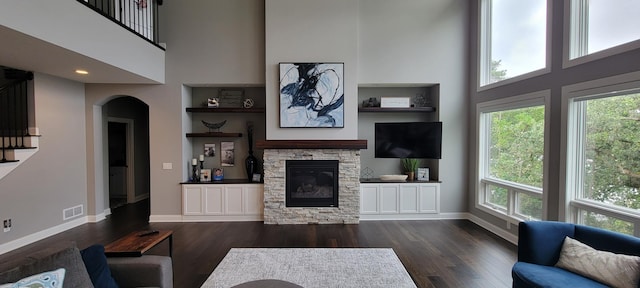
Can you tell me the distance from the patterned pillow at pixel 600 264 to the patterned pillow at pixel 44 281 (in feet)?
11.9

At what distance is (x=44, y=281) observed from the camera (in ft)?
4.78

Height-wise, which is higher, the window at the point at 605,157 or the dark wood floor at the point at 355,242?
the window at the point at 605,157

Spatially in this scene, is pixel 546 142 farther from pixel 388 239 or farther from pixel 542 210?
pixel 388 239

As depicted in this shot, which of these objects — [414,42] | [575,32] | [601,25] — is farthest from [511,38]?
[414,42]

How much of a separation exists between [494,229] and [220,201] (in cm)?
472

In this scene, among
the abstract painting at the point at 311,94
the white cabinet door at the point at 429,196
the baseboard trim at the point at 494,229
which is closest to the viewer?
the baseboard trim at the point at 494,229

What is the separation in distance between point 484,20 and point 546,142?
2523 mm

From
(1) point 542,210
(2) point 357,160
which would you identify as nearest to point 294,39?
(2) point 357,160

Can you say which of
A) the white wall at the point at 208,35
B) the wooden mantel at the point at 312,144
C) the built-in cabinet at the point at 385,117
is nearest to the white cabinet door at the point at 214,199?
the wooden mantel at the point at 312,144

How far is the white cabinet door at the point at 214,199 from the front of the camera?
199 inches

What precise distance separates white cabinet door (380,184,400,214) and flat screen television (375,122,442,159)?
23.6 inches

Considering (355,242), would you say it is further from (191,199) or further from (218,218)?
(191,199)

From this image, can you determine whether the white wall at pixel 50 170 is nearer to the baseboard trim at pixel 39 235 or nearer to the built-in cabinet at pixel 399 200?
the baseboard trim at pixel 39 235

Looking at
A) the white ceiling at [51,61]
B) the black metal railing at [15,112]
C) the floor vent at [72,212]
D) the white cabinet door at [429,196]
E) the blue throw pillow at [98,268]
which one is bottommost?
the floor vent at [72,212]
